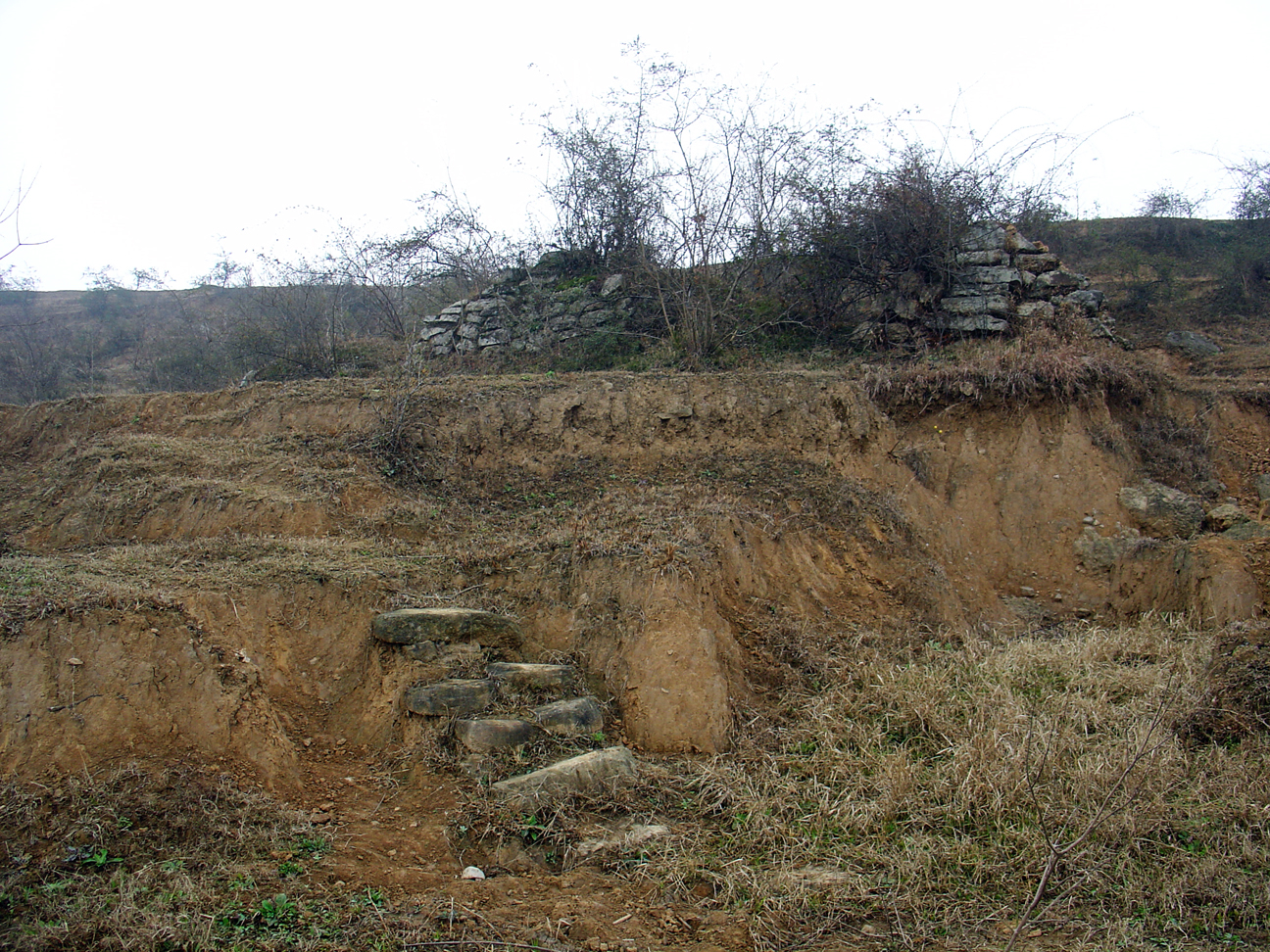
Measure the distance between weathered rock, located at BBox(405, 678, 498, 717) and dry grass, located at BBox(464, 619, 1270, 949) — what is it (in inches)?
37.7

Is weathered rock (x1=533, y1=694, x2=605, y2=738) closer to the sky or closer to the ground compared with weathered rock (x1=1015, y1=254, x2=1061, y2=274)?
closer to the ground

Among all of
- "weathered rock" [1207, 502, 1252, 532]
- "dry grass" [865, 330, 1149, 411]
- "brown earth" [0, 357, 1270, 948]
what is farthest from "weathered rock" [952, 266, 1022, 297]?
"weathered rock" [1207, 502, 1252, 532]

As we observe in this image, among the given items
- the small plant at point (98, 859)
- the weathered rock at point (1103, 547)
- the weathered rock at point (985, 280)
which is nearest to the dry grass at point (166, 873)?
the small plant at point (98, 859)

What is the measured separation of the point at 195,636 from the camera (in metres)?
5.26

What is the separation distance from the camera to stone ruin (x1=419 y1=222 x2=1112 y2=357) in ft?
40.5

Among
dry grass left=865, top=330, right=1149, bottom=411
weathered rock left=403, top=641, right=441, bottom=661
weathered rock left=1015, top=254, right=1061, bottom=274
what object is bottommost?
weathered rock left=403, top=641, right=441, bottom=661

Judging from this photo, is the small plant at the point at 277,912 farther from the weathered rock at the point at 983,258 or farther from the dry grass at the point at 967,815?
the weathered rock at the point at 983,258

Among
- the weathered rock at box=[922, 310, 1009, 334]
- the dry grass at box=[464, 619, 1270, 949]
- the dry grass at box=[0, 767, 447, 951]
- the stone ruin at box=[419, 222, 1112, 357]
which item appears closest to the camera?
the dry grass at box=[0, 767, 447, 951]

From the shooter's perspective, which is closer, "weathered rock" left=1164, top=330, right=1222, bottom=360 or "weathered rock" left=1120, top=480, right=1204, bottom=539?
"weathered rock" left=1120, top=480, right=1204, bottom=539

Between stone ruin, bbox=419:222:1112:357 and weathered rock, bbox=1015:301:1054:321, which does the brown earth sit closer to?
weathered rock, bbox=1015:301:1054:321

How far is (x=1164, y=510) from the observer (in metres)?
9.92

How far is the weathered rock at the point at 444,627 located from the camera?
5.99m

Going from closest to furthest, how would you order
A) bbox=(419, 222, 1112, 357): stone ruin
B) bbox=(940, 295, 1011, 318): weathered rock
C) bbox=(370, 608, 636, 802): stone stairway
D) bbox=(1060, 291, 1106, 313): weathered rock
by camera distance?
1. bbox=(370, 608, 636, 802): stone stairway
2. bbox=(940, 295, 1011, 318): weathered rock
3. bbox=(419, 222, 1112, 357): stone ruin
4. bbox=(1060, 291, 1106, 313): weathered rock

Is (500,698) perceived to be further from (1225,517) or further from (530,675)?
(1225,517)
